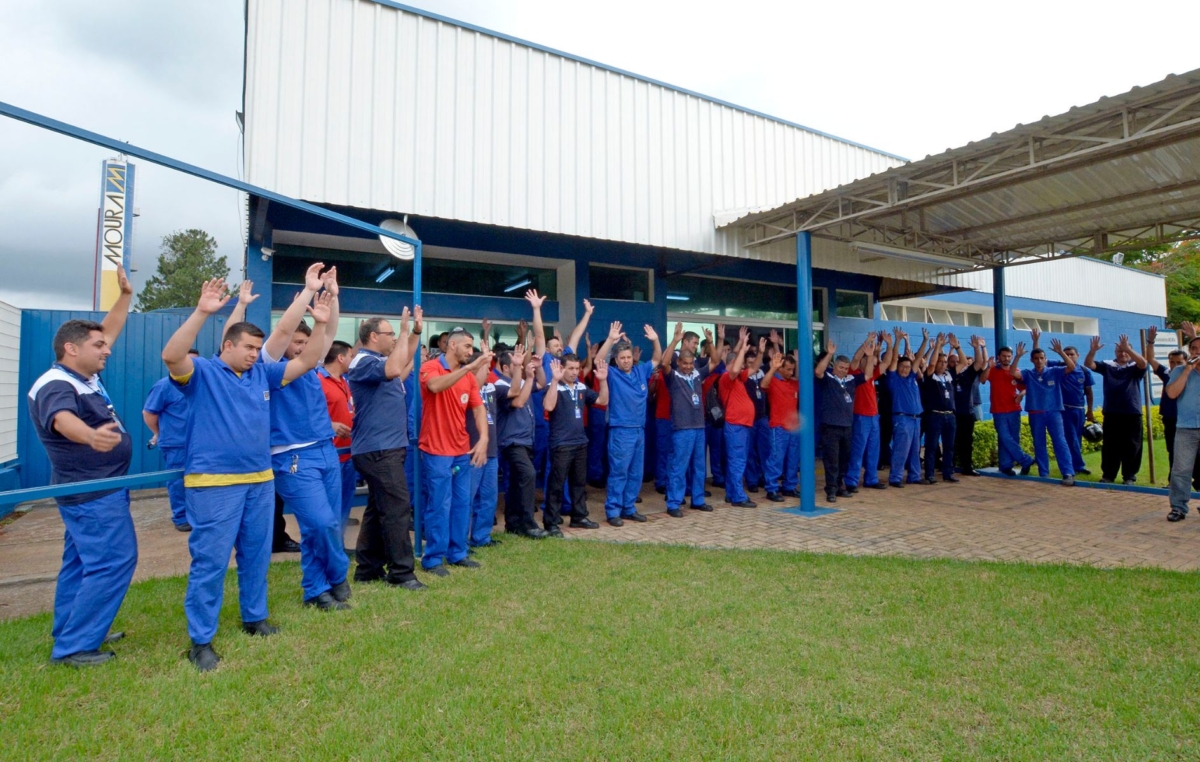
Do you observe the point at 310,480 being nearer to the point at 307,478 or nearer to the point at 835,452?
the point at 307,478

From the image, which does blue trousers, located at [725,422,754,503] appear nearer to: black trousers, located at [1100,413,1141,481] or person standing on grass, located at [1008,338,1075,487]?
person standing on grass, located at [1008,338,1075,487]

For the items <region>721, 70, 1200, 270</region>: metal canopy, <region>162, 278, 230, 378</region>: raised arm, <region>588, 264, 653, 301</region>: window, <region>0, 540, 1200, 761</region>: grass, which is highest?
<region>721, 70, 1200, 270</region>: metal canopy

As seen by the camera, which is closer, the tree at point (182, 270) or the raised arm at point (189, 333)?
the raised arm at point (189, 333)

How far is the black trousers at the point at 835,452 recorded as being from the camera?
830 centimetres

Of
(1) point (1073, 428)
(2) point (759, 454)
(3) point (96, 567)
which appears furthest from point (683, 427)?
(1) point (1073, 428)

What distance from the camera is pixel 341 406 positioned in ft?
18.3

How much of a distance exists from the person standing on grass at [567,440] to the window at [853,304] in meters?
7.74

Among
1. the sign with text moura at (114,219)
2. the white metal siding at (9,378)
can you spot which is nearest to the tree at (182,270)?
the sign with text moura at (114,219)

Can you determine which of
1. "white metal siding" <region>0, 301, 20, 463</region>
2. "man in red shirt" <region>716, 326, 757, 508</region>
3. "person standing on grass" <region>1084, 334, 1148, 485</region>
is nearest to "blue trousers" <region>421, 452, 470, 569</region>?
"man in red shirt" <region>716, 326, 757, 508</region>

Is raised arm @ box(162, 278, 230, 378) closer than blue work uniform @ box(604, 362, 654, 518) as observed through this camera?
Yes

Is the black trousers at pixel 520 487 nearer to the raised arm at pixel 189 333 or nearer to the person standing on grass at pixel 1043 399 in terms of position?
the raised arm at pixel 189 333

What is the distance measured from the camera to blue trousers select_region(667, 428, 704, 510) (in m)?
7.39

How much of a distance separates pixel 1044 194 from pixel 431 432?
743 cm

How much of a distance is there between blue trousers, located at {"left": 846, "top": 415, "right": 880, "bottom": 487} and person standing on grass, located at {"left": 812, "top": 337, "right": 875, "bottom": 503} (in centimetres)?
18
